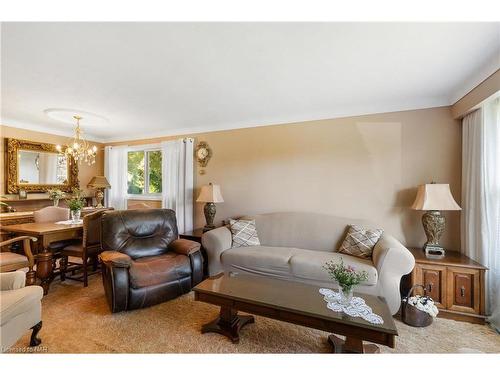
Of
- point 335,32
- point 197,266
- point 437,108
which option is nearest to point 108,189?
point 197,266

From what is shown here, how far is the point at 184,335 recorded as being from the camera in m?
1.96

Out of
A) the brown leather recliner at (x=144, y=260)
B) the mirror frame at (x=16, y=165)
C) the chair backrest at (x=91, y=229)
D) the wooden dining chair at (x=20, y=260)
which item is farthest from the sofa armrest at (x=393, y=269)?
the mirror frame at (x=16, y=165)

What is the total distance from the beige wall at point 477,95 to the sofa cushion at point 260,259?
94.6 inches

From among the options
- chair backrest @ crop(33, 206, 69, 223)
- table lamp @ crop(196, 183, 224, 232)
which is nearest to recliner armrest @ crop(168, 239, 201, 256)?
table lamp @ crop(196, 183, 224, 232)

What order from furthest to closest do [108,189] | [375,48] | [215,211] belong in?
[108,189]
[215,211]
[375,48]

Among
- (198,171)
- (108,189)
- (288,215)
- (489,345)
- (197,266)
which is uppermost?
(198,171)

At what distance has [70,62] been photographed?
2037 millimetres

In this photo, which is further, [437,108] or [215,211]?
[215,211]

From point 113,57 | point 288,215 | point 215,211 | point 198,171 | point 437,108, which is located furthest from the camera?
point 198,171

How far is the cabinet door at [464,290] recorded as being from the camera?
2.21 metres

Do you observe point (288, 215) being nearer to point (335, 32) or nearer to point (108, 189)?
point (335, 32)

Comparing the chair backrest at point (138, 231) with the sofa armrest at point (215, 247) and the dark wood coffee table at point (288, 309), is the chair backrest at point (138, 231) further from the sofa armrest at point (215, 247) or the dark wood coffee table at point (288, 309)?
the dark wood coffee table at point (288, 309)

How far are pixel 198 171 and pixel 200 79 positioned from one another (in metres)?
2.14

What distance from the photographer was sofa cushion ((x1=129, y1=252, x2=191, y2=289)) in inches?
92.8
